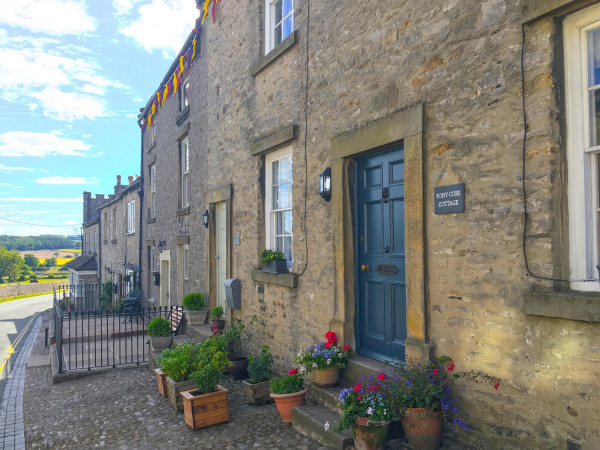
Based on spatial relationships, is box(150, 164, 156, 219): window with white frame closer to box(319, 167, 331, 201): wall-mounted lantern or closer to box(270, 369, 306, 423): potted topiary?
box(319, 167, 331, 201): wall-mounted lantern

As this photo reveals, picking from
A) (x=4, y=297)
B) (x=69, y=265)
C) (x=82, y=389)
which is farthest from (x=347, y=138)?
(x=4, y=297)

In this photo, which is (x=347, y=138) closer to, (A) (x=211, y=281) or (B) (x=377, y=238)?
(B) (x=377, y=238)

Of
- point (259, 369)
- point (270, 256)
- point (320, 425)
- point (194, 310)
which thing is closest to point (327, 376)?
point (320, 425)

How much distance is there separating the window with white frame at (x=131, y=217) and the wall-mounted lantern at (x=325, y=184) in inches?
624

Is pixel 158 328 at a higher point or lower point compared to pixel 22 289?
higher

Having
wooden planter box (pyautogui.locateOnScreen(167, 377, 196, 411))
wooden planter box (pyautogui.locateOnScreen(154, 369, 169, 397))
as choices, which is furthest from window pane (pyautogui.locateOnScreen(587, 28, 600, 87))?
wooden planter box (pyautogui.locateOnScreen(154, 369, 169, 397))

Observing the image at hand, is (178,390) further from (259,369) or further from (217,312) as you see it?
(217,312)

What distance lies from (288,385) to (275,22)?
18.8 ft

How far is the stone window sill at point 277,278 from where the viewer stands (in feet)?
21.0

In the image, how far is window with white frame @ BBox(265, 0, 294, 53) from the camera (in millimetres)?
7199

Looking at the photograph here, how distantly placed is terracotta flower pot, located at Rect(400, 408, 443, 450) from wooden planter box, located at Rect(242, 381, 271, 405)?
8.55 ft

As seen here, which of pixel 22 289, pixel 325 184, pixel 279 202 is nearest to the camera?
pixel 325 184

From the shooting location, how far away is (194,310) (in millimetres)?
9961

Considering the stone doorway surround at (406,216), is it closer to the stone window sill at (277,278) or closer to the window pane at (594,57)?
the stone window sill at (277,278)
